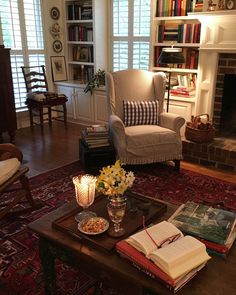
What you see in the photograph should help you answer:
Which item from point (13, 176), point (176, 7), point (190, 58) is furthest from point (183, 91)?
point (13, 176)

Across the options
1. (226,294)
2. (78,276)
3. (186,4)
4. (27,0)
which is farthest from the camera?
(27,0)

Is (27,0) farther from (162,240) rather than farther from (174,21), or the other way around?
(162,240)

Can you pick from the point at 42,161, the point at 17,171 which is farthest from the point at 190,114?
the point at 17,171

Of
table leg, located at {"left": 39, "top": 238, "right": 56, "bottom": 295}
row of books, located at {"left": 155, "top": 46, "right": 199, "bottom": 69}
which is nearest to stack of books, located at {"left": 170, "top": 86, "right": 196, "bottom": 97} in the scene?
row of books, located at {"left": 155, "top": 46, "right": 199, "bottom": 69}

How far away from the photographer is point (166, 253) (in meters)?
1.27

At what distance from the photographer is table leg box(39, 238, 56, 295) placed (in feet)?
5.18

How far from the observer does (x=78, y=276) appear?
187 centimetres

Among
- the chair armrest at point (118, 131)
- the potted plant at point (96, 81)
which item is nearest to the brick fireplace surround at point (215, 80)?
the chair armrest at point (118, 131)

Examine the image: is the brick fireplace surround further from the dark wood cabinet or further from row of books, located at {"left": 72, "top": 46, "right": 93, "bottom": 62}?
the dark wood cabinet

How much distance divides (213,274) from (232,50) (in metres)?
2.95

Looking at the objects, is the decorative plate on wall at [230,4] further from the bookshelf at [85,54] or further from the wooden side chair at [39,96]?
the wooden side chair at [39,96]

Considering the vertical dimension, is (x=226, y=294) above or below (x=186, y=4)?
below

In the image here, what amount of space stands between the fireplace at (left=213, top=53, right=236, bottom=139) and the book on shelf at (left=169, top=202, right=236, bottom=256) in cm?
248

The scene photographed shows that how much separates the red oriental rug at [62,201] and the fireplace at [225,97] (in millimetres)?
1028
